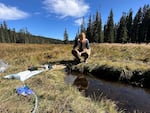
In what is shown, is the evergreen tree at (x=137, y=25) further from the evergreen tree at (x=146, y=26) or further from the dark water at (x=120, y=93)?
the dark water at (x=120, y=93)

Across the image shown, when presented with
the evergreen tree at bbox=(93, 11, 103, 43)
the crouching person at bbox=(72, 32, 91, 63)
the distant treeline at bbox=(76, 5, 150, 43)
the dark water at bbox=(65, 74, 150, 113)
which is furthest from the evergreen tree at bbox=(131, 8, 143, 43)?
the dark water at bbox=(65, 74, 150, 113)

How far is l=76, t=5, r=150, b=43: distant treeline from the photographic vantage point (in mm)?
39438

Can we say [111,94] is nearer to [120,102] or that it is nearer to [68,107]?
[120,102]

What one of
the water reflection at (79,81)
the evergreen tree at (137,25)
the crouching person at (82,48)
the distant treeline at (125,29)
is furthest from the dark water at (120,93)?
the evergreen tree at (137,25)

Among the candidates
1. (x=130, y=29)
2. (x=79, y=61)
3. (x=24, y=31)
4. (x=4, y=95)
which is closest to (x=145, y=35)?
(x=130, y=29)

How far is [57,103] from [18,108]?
75 cm

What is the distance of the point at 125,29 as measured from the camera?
126 ft

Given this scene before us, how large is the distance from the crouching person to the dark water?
210 cm

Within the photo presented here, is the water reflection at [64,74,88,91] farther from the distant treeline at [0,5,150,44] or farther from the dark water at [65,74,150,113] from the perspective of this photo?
the distant treeline at [0,5,150,44]

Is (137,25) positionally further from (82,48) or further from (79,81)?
(79,81)

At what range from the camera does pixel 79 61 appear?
9.34m

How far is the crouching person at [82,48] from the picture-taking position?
9.22 m

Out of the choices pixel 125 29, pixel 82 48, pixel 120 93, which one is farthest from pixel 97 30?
pixel 120 93

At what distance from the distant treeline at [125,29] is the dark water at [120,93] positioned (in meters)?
33.3
